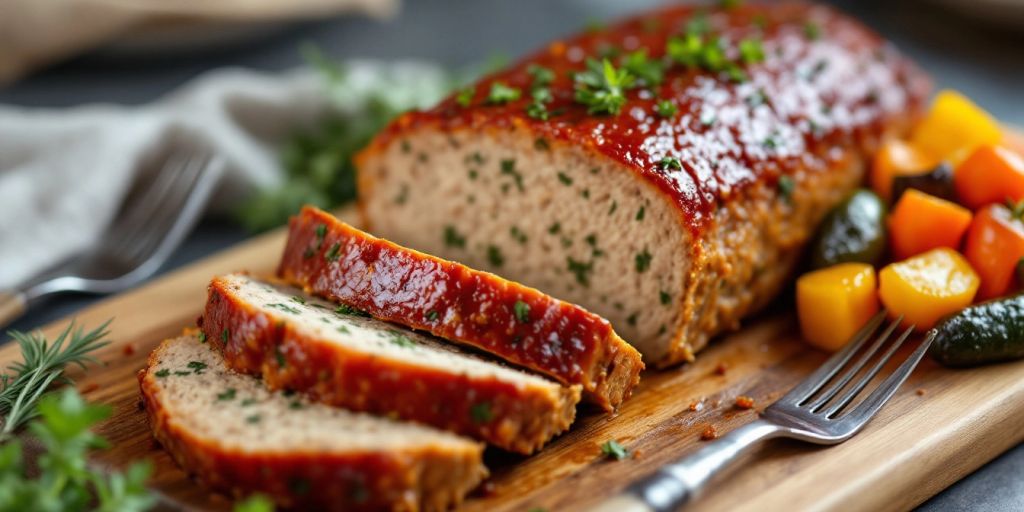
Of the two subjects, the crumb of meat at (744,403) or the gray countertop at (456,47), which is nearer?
the crumb of meat at (744,403)

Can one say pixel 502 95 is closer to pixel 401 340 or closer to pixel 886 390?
pixel 401 340

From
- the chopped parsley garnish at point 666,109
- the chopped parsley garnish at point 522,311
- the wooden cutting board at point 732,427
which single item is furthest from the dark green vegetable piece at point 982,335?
the chopped parsley garnish at point 522,311

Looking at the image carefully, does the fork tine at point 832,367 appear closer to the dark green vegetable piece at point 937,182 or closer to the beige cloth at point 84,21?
the dark green vegetable piece at point 937,182

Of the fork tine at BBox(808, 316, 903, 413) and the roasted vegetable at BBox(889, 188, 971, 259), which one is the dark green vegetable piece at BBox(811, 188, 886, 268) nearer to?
the roasted vegetable at BBox(889, 188, 971, 259)

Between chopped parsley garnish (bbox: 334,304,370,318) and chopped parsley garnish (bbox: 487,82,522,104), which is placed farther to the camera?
chopped parsley garnish (bbox: 487,82,522,104)

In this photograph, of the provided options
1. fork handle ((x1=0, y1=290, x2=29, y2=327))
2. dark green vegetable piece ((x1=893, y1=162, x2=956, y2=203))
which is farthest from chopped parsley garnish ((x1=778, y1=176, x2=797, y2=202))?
fork handle ((x1=0, y1=290, x2=29, y2=327))

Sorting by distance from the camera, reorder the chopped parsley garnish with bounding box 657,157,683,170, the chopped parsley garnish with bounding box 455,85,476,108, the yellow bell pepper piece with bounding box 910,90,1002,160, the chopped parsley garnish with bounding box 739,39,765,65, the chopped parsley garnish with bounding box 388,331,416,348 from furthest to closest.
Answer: the yellow bell pepper piece with bounding box 910,90,1002,160
the chopped parsley garnish with bounding box 739,39,765,65
the chopped parsley garnish with bounding box 455,85,476,108
the chopped parsley garnish with bounding box 657,157,683,170
the chopped parsley garnish with bounding box 388,331,416,348
